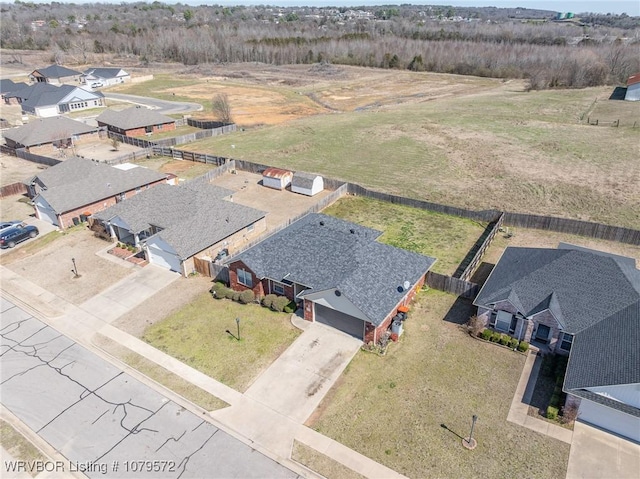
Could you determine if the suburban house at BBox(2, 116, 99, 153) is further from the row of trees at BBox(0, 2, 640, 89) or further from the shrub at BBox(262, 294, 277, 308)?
the row of trees at BBox(0, 2, 640, 89)

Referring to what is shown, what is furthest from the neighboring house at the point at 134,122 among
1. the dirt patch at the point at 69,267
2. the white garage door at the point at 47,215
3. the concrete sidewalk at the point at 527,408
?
the concrete sidewalk at the point at 527,408

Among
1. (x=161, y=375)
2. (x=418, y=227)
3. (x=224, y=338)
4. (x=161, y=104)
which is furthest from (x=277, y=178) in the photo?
(x=161, y=104)

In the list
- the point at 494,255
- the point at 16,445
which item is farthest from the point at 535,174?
the point at 16,445

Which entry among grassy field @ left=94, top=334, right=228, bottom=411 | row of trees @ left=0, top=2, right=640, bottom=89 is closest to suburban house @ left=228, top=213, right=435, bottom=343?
grassy field @ left=94, top=334, right=228, bottom=411

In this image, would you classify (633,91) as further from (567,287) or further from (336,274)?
(336,274)

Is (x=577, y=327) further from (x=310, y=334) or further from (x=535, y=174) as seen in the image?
(x=535, y=174)
